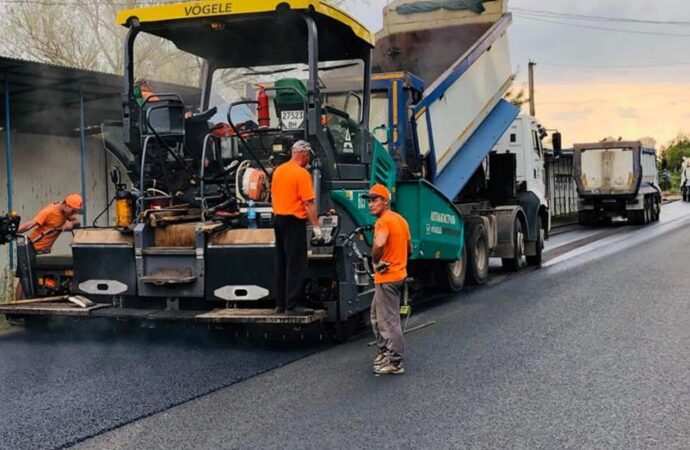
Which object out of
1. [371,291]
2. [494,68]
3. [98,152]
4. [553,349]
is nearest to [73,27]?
[98,152]

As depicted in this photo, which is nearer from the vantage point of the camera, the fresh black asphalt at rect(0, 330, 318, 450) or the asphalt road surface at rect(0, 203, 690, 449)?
the asphalt road surface at rect(0, 203, 690, 449)

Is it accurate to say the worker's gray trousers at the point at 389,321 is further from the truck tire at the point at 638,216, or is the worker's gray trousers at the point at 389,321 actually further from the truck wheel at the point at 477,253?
the truck tire at the point at 638,216

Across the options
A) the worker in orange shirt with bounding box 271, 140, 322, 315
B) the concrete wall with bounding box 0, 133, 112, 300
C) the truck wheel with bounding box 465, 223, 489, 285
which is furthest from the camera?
the concrete wall with bounding box 0, 133, 112, 300

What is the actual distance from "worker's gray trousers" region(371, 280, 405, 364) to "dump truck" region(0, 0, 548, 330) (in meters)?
0.61

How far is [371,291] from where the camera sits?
697 centimetres

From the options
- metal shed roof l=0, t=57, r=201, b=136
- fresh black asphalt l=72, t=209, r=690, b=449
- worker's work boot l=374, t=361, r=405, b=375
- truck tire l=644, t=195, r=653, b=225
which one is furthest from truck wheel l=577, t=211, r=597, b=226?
worker's work boot l=374, t=361, r=405, b=375

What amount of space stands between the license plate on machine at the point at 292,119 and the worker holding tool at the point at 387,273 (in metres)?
1.23

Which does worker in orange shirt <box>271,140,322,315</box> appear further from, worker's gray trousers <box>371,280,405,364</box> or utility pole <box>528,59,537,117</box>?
utility pole <box>528,59,537,117</box>

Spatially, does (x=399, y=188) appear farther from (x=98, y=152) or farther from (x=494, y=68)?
(x=98, y=152)

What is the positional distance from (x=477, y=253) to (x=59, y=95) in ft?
22.1

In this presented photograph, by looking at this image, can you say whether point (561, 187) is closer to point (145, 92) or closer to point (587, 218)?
point (587, 218)

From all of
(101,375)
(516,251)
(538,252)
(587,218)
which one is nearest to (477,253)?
→ (516,251)

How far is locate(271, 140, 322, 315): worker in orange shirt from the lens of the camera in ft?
20.7

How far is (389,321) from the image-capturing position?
19.3 ft
